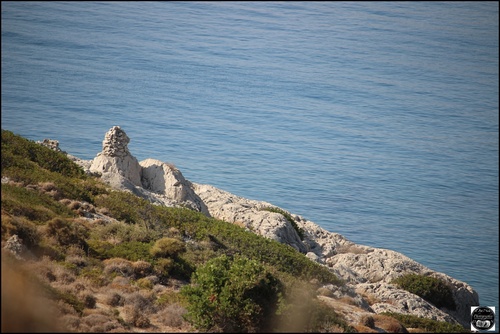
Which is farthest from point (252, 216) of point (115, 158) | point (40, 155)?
point (40, 155)

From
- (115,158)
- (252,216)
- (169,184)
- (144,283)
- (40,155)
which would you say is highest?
(40,155)

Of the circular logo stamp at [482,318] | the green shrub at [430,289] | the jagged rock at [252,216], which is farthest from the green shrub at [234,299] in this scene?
the green shrub at [430,289]

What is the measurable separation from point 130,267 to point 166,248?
1571mm

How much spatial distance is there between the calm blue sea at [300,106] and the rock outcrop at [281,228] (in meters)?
10.3

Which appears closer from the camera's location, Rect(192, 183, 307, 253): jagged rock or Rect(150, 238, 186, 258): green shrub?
Rect(150, 238, 186, 258): green shrub

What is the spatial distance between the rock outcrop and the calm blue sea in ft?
33.7

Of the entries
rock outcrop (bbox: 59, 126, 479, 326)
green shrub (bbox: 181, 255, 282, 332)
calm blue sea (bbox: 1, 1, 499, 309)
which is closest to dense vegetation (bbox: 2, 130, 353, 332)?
green shrub (bbox: 181, 255, 282, 332)

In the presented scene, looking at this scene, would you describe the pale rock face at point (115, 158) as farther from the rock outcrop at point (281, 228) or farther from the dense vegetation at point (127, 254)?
the dense vegetation at point (127, 254)

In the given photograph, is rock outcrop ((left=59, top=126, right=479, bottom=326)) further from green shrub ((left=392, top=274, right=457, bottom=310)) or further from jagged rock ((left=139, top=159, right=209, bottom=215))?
green shrub ((left=392, top=274, right=457, bottom=310))

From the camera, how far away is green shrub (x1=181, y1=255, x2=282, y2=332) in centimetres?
1572

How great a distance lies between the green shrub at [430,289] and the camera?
25719 mm

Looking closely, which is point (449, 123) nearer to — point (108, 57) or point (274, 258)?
point (108, 57)

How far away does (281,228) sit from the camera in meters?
27.7

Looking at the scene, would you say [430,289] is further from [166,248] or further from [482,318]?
[166,248]
